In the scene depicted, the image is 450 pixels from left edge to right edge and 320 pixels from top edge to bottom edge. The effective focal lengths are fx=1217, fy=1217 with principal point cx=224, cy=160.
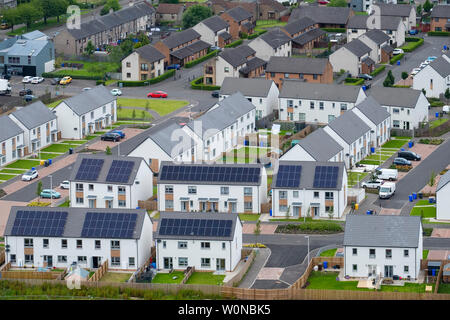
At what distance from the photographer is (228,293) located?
9094cm

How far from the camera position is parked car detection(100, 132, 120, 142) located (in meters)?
138

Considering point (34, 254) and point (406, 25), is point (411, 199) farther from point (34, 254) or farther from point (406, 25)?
point (406, 25)

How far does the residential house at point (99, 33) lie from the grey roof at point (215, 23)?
48.1 feet

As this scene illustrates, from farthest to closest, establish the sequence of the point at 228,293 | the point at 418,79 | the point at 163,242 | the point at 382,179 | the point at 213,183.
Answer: the point at 418,79 < the point at 382,179 < the point at 213,183 < the point at 163,242 < the point at 228,293

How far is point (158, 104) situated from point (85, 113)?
16453 millimetres

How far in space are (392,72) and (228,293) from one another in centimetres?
8556

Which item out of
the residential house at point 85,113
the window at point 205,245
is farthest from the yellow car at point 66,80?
the window at point 205,245

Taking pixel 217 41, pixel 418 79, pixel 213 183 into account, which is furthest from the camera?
pixel 217 41

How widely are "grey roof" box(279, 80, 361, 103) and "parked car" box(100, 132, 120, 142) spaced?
67.2 feet

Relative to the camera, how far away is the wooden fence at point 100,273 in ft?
312

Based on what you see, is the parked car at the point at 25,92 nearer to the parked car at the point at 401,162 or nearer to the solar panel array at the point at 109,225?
the parked car at the point at 401,162

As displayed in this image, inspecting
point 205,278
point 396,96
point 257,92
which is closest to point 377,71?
point 396,96

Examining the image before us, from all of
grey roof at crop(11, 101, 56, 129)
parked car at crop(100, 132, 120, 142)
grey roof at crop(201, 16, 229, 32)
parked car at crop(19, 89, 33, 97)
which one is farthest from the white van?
grey roof at crop(201, 16, 229, 32)

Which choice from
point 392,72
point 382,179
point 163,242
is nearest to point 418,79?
point 392,72
